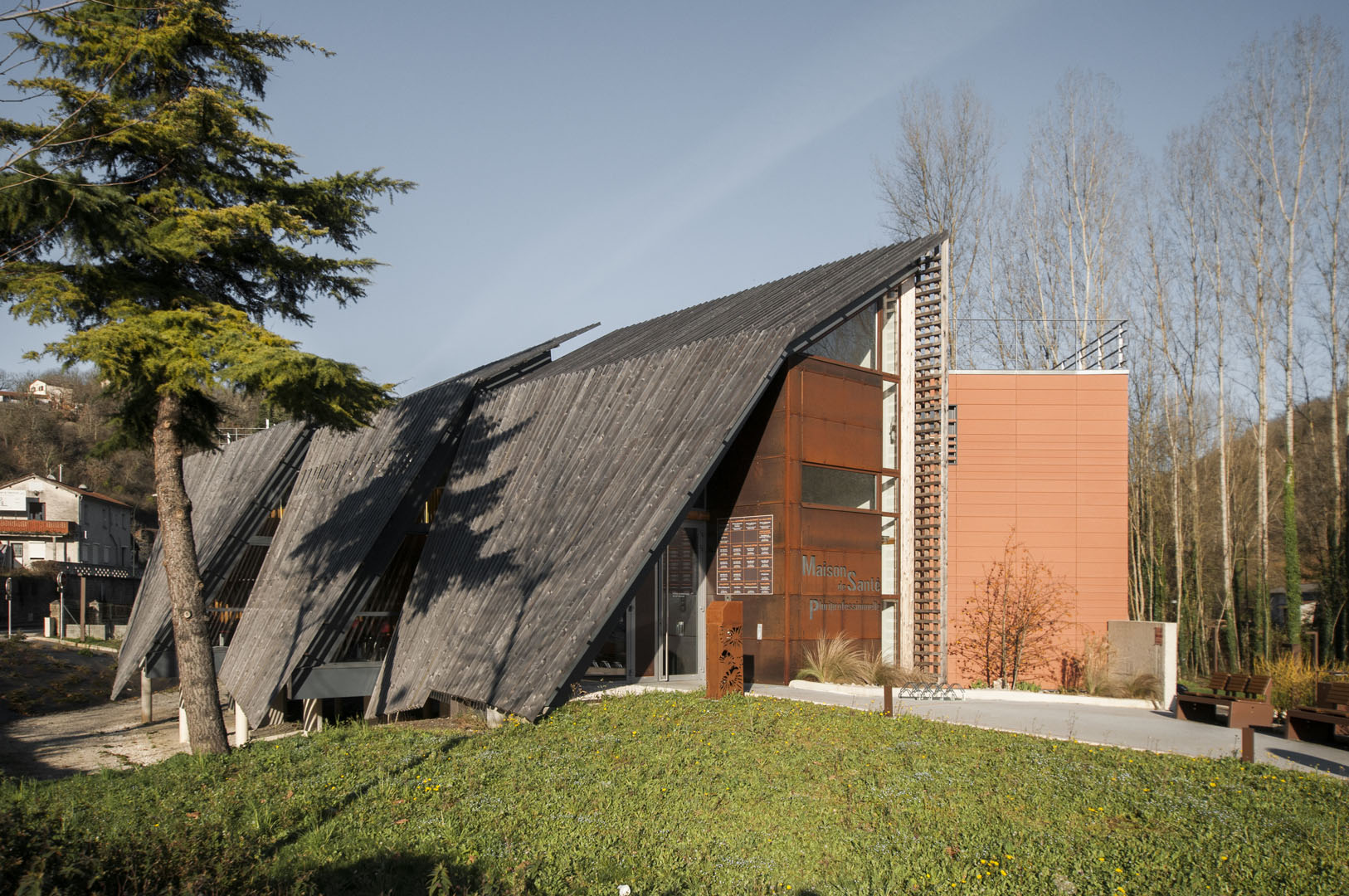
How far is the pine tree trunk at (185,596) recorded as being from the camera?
10773mm

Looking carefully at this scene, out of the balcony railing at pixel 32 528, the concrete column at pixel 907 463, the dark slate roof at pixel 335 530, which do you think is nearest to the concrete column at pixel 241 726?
the dark slate roof at pixel 335 530

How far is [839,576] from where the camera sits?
16.0 metres

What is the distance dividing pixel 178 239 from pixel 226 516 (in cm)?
1037

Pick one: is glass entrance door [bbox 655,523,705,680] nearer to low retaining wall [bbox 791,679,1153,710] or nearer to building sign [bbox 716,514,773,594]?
building sign [bbox 716,514,773,594]

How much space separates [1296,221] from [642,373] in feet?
62.1

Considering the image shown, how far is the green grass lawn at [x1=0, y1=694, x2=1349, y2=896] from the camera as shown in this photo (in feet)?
20.0

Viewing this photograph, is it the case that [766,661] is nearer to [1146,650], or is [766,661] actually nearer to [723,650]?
[723,650]

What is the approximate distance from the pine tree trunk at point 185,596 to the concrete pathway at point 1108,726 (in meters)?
7.05

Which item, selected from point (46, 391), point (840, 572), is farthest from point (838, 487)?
point (46, 391)

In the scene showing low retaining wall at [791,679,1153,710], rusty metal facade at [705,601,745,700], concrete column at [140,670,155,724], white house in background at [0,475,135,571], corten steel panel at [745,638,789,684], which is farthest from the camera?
white house in background at [0,475,135,571]

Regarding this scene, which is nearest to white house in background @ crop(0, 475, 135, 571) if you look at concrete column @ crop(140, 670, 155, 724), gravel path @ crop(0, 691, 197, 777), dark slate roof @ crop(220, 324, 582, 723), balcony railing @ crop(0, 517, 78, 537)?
balcony railing @ crop(0, 517, 78, 537)

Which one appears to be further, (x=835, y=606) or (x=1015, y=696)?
(x=835, y=606)

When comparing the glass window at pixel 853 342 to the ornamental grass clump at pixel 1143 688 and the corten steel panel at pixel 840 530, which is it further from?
the ornamental grass clump at pixel 1143 688

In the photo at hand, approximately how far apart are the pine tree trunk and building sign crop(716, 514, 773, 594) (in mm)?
7868
